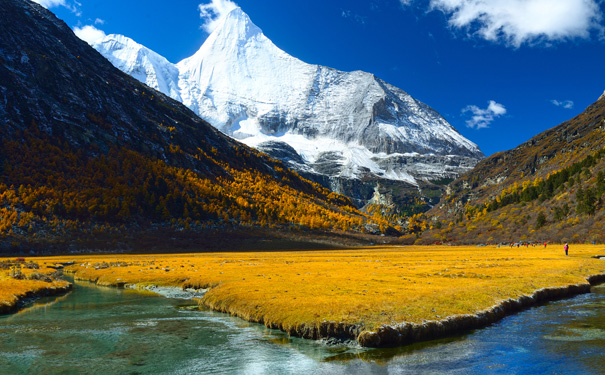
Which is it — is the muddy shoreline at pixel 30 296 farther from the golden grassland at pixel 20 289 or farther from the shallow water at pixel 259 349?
the shallow water at pixel 259 349

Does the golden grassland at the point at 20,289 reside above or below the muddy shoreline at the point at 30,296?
above

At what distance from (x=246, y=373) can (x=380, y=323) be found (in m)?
10.0

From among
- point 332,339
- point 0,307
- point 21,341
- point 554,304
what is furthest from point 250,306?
point 554,304

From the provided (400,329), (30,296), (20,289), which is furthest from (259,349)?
(20,289)

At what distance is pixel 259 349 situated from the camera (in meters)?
27.2

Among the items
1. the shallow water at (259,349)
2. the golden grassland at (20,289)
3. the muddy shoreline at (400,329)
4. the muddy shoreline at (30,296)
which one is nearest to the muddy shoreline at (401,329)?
the muddy shoreline at (400,329)

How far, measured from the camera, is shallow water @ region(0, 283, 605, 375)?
2284cm

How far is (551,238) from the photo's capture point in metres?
164

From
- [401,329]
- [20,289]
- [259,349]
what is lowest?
[259,349]

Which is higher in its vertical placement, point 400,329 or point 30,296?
point 400,329

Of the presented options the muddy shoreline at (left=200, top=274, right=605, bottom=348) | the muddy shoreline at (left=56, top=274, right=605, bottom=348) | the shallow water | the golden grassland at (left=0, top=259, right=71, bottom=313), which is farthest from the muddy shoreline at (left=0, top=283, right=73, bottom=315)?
the muddy shoreline at (left=200, top=274, right=605, bottom=348)

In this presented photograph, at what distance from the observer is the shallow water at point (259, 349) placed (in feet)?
74.9

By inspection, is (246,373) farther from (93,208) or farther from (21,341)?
(93,208)

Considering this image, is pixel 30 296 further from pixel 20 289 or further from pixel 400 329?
pixel 400 329
